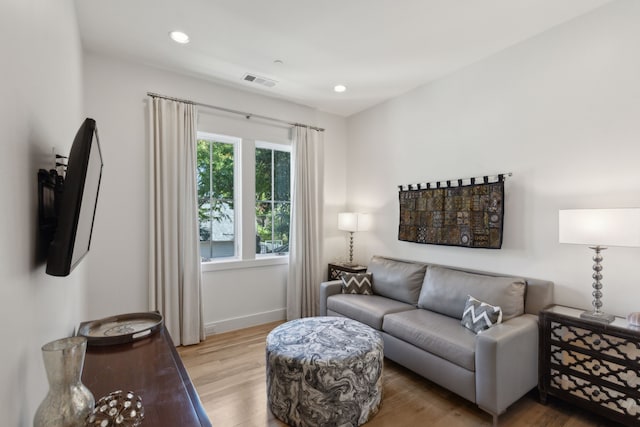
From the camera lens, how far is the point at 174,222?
316 centimetres

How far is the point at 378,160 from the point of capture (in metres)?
4.16

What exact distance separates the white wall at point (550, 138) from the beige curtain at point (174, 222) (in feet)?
8.25

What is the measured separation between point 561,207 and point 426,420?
1923 mm

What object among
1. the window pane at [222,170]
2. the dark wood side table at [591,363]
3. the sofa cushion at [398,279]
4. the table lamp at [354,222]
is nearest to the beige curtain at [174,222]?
the window pane at [222,170]

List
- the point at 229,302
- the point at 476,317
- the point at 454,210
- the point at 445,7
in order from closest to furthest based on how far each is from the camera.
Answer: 1. the point at 445,7
2. the point at 476,317
3. the point at 454,210
4. the point at 229,302

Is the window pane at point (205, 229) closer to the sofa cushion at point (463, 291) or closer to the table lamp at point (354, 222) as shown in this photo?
the table lamp at point (354, 222)

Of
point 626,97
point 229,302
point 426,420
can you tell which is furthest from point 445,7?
point 229,302

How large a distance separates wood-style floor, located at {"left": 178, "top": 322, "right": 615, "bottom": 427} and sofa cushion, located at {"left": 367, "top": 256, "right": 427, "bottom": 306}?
26.9 inches

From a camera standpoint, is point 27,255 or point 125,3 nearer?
point 27,255

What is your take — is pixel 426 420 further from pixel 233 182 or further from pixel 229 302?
pixel 233 182

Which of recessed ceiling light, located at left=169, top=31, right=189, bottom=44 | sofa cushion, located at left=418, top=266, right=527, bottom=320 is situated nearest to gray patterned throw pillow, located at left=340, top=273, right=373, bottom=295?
sofa cushion, located at left=418, top=266, right=527, bottom=320

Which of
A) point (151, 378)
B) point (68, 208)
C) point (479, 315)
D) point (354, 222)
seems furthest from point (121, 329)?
Answer: point (354, 222)

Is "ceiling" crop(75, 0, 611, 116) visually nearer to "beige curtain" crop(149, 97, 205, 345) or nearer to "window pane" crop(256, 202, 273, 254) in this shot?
"beige curtain" crop(149, 97, 205, 345)

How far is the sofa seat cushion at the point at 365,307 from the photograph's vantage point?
2.92 m
